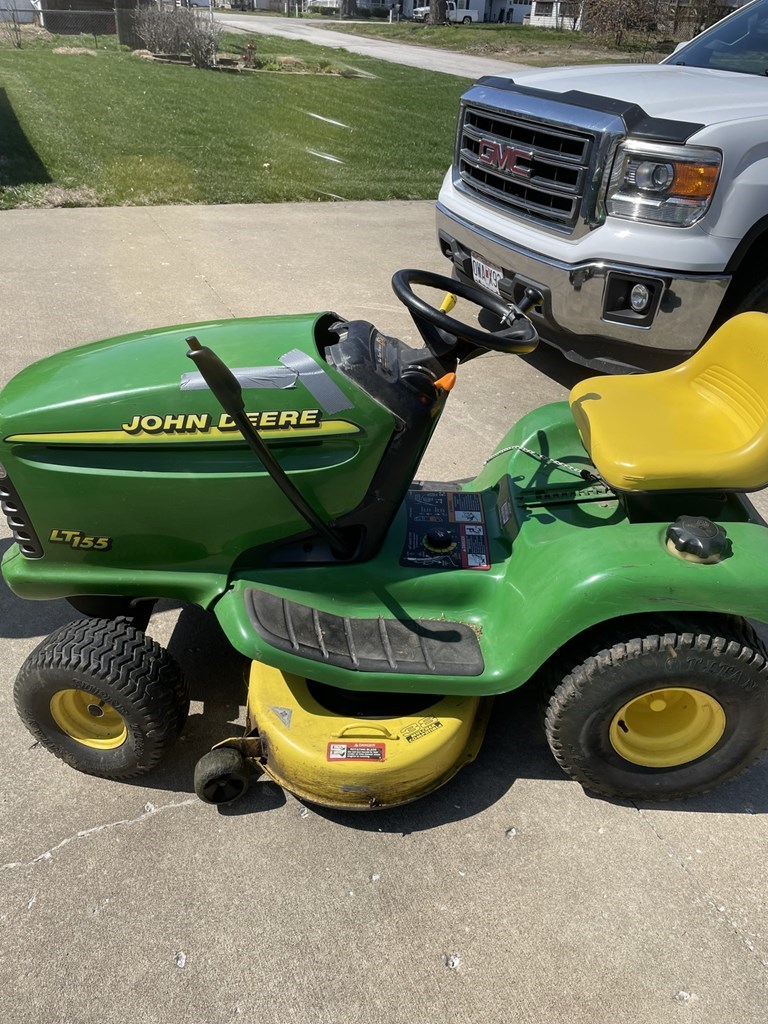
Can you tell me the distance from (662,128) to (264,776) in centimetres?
329

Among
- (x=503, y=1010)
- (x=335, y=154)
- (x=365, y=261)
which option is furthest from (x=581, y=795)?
(x=335, y=154)

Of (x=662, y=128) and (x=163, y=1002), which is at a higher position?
(x=662, y=128)

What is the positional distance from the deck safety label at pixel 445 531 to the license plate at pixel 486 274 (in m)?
2.10

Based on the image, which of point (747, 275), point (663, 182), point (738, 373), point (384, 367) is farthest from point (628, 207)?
point (384, 367)

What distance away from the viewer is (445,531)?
8.65 ft

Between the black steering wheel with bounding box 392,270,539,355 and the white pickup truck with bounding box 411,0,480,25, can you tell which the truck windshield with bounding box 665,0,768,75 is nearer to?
the black steering wheel with bounding box 392,270,539,355

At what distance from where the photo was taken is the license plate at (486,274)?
15.0 ft

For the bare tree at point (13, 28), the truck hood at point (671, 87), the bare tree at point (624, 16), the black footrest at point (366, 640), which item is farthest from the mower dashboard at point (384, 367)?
the bare tree at point (624, 16)

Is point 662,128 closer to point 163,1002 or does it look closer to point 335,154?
point 163,1002

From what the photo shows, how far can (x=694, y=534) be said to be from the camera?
2.20m

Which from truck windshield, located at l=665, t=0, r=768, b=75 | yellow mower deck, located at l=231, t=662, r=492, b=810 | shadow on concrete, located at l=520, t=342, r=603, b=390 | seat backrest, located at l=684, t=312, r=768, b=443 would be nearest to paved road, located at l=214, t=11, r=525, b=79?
truck windshield, located at l=665, t=0, r=768, b=75

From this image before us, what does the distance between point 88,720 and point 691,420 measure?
2.03 m

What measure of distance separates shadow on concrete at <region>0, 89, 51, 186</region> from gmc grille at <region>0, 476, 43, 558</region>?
8.03 metres

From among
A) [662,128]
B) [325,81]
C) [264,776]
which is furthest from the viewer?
[325,81]
